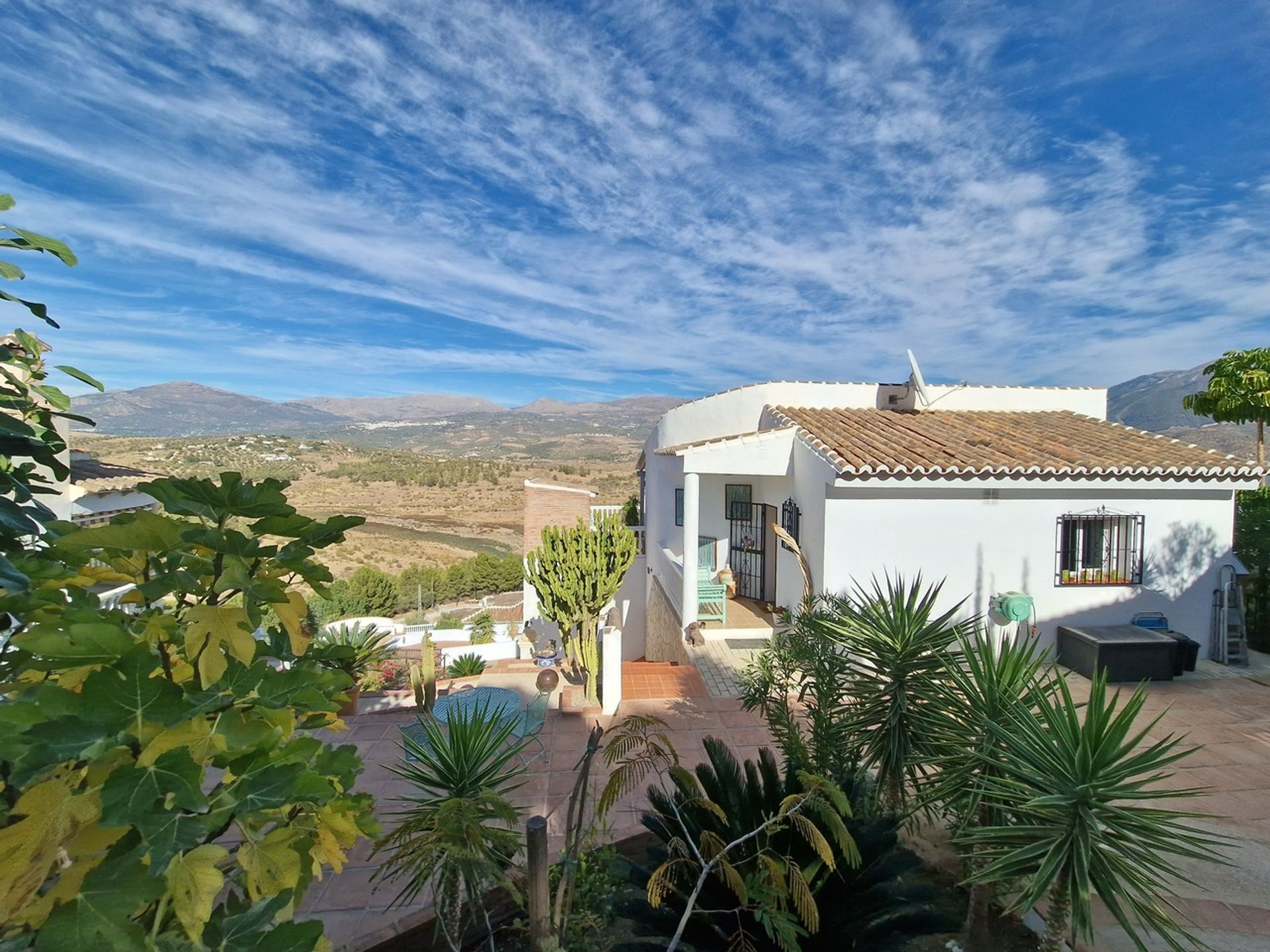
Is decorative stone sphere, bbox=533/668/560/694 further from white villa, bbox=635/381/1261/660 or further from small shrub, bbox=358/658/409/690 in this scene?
small shrub, bbox=358/658/409/690

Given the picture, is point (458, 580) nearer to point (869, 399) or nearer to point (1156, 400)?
point (869, 399)

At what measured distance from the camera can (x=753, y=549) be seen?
16.0 m

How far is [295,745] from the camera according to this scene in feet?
6.27

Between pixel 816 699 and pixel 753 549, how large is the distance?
9805mm

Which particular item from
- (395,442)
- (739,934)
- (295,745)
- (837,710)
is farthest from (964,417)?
(395,442)

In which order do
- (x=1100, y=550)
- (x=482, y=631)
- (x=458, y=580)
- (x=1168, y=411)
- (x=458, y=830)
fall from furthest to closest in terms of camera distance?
(x=1168, y=411) → (x=458, y=580) → (x=482, y=631) → (x=1100, y=550) → (x=458, y=830)

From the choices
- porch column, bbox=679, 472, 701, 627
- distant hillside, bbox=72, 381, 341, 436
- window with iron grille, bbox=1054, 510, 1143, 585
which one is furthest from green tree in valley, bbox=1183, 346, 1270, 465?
distant hillside, bbox=72, 381, 341, 436

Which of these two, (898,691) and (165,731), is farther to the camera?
(898,691)

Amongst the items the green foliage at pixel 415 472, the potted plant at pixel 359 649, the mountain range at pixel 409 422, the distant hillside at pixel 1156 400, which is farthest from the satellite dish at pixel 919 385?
the mountain range at pixel 409 422

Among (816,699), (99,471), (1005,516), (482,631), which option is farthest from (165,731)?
(482,631)

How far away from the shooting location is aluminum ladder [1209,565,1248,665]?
11469mm

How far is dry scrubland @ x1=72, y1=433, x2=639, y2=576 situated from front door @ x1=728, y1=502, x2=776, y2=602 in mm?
25335

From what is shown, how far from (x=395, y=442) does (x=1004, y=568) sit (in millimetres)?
138703

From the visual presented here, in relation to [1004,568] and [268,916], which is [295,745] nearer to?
[268,916]
